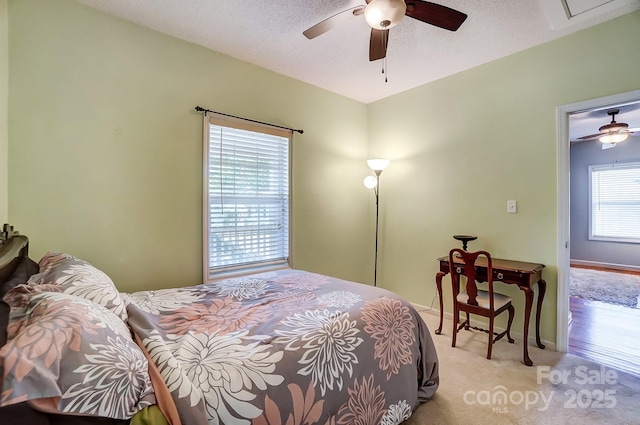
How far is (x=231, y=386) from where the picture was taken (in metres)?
1.03

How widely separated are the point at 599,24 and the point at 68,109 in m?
4.11

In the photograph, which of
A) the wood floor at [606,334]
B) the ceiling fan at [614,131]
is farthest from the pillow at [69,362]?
the ceiling fan at [614,131]

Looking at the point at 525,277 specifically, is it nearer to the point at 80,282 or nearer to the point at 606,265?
the point at 80,282

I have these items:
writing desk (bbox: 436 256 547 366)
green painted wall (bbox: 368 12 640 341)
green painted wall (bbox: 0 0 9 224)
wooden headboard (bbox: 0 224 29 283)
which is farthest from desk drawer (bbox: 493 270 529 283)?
green painted wall (bbox: 0 0 9 224)

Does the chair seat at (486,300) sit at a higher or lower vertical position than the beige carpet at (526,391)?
higher

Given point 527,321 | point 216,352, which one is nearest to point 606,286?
point 527,321

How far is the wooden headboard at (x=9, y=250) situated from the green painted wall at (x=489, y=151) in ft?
11.1

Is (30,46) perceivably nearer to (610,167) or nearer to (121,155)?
(121,155)

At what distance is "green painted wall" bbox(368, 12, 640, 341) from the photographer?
2389 mm

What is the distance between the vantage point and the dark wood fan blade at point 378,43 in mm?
2008

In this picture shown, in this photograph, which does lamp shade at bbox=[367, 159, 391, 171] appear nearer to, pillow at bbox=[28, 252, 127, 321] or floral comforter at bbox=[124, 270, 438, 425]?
floral comforter at bbox=[124, 270, 438, 425]

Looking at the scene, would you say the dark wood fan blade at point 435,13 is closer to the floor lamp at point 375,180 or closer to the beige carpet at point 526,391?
the floor lamp at point 375,180

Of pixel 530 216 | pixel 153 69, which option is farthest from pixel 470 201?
pixel 153 69

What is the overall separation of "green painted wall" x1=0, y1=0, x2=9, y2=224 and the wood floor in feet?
14.4
